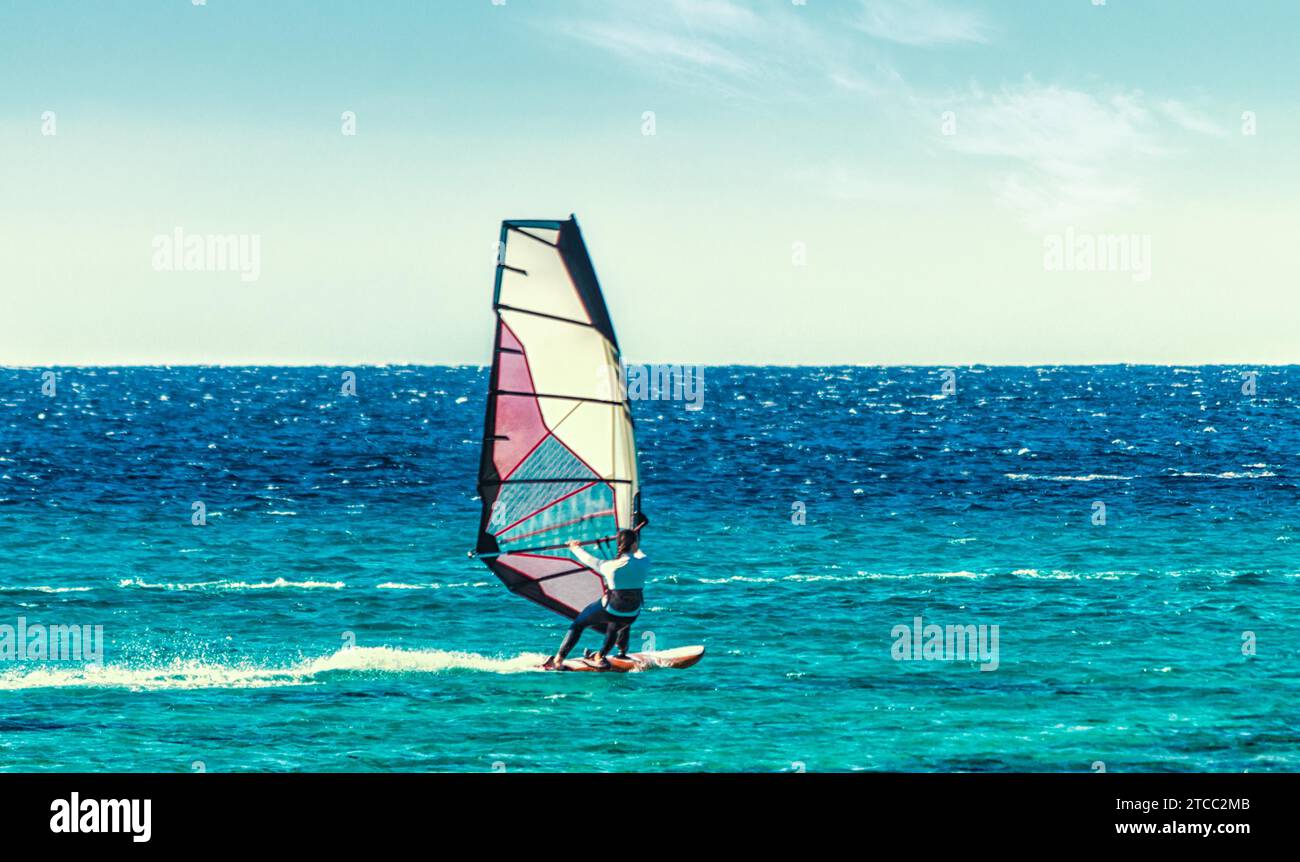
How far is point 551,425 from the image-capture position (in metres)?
20.2

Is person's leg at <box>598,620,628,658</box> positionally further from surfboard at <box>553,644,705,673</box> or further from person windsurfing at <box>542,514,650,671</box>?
surfboard at <box>553,644,705,673</box>

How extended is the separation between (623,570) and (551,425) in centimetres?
233

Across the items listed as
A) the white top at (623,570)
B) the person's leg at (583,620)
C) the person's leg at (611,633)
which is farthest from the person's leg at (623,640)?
the white top at (623,570)

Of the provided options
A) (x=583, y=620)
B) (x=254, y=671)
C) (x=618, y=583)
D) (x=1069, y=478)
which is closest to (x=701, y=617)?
(x=583, y=620)

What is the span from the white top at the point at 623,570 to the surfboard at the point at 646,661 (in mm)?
2446

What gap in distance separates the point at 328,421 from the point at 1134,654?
8747 centimetres

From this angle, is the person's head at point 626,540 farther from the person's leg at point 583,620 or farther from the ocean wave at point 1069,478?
the ocean wave at point 1069,478

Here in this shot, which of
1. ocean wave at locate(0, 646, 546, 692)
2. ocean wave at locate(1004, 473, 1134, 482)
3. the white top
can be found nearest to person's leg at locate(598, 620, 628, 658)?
the white top

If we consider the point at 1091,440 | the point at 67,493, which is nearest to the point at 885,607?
the point at 67,493

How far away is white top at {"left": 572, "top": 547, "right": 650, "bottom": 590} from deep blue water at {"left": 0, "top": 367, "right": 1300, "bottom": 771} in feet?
5.91

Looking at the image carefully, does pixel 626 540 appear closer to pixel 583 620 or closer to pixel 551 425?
pixel 583 620

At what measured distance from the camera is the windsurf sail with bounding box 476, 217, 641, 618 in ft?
62.8

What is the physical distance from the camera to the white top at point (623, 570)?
63.5ft

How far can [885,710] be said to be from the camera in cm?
2027
